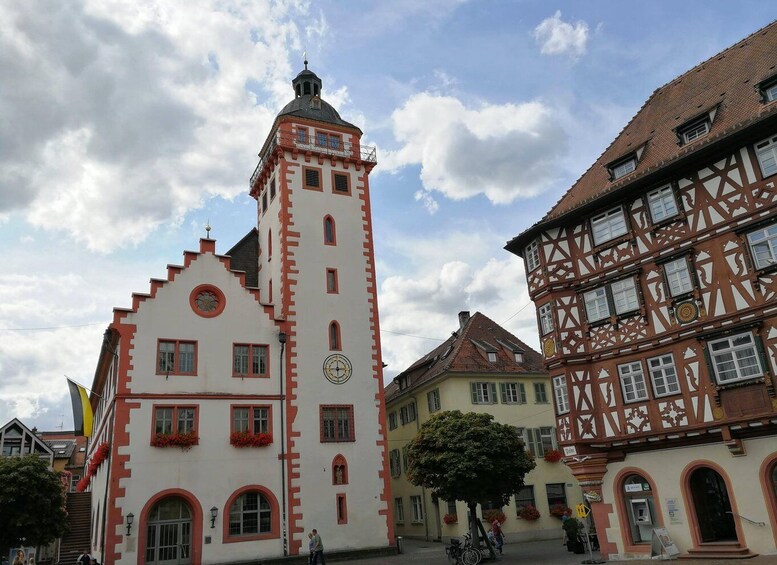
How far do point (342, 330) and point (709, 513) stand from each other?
19350 mm

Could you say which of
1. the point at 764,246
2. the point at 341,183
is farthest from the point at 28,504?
the point at 764,246

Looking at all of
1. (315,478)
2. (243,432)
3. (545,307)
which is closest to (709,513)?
(545,307)

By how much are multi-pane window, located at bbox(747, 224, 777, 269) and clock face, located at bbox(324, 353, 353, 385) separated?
65.7 feet

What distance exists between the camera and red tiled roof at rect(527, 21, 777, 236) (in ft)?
76.1

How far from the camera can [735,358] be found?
2141cm

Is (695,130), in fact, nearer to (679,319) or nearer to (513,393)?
(679,319)

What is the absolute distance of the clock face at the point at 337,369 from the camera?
3419 cm

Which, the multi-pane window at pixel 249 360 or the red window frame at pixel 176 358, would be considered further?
the multi-pane window at pixel 249 360

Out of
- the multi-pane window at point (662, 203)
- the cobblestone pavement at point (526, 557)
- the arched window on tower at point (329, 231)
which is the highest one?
the arched window on tower at point (329, 231)

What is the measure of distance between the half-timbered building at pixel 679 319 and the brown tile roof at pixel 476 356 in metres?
14.9

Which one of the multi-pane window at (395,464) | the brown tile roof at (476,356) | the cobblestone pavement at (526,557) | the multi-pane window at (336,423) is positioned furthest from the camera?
the multi-pane window at (395,464)

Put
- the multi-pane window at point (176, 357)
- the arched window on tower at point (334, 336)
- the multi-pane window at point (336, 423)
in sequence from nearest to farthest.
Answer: the multi-pane window at point (176, 357)
the multi-pane window at point (336, 423)
the arched window on tower at point (334, 336)

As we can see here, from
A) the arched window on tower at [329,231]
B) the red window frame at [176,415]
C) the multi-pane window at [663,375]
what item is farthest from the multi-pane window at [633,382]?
the red window frame at [176,415]

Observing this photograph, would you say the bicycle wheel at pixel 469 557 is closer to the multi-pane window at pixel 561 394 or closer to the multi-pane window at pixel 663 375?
the multi-pane window at pixel 561 394
